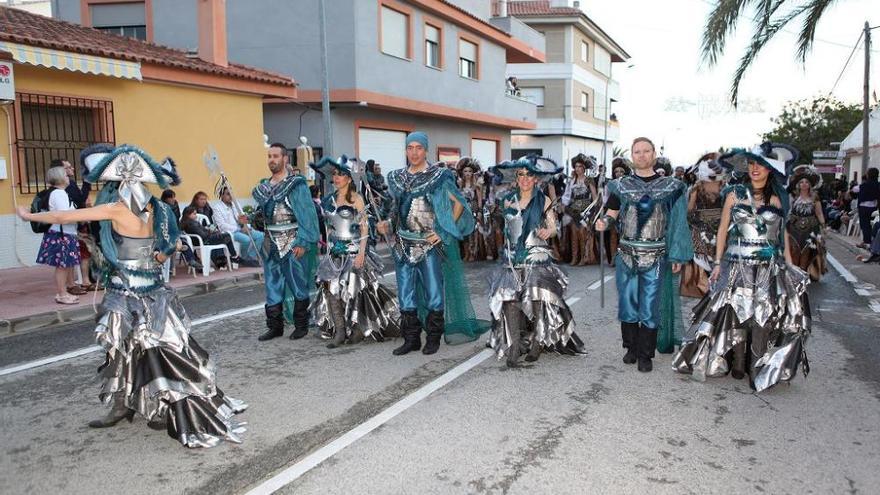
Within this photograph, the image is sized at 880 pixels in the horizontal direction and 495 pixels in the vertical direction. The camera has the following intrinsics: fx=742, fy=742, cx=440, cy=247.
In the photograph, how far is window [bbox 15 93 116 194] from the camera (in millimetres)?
12172

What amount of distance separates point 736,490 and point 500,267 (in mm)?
3060

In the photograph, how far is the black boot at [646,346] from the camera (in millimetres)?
6070

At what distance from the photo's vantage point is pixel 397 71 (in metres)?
21.1

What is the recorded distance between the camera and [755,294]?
5535mm

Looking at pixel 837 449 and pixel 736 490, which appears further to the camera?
pixel 837 449

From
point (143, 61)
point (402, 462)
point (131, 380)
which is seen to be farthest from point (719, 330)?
point (143, 61)

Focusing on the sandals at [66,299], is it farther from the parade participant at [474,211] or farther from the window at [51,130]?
the parade participant at [474,211]

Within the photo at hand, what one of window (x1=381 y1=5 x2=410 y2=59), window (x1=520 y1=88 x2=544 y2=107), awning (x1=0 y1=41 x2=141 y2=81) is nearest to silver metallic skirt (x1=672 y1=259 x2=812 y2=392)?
awning (x1=0 y1=41 x2=141 y2=81)

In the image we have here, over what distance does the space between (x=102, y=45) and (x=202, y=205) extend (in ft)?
11.5

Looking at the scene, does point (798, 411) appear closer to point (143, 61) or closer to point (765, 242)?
point (765, 242)

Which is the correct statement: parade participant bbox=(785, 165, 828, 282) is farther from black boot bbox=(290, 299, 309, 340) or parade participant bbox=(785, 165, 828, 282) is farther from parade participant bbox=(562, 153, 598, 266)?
black boot bbox=(290, 299, 309, 340)

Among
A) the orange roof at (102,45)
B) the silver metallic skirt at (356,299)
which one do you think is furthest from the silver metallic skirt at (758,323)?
the orange roof at (102,45)

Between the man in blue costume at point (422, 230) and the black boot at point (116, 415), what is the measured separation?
7.96 feet

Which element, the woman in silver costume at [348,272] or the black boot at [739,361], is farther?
the woman in silver costume at [348,272]
